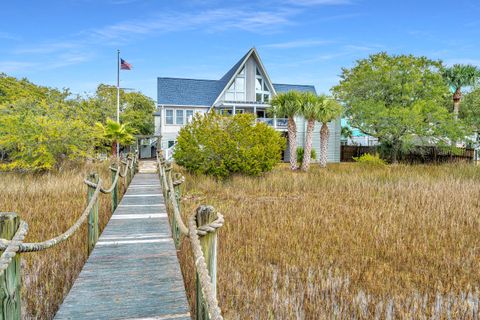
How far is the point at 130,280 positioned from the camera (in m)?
4.09

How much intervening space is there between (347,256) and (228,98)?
25.8 m

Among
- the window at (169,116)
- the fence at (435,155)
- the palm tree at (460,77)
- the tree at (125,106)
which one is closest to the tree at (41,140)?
the window at (169,116)

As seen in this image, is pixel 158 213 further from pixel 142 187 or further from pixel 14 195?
pixel 14 195

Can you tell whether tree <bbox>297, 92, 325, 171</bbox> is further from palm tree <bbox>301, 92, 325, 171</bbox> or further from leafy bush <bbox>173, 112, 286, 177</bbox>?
leafy bush <bbox>173, 112, 286, 177</bbox>

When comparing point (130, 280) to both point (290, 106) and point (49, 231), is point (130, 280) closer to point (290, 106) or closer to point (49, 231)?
point (49, 231)

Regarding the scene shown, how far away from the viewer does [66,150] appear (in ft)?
59.9

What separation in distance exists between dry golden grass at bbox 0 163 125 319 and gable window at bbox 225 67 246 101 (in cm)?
1743

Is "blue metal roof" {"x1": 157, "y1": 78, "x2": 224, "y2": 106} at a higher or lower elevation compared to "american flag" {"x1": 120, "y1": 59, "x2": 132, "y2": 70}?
lower

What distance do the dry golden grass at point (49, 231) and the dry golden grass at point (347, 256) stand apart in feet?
6.06

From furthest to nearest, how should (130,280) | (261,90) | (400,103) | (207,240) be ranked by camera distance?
(261,90) < (400,103) < (130,280) < (207,240)

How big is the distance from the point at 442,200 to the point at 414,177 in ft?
21.1

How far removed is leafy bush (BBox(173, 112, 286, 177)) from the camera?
16.6 m

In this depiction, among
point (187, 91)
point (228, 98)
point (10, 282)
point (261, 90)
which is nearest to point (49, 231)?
point (10, 282)

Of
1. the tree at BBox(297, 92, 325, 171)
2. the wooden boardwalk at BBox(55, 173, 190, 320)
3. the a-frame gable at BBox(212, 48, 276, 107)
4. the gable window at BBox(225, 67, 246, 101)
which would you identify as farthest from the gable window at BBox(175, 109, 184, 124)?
the wooden boardwalk at BBox(55, 173, 190, 320)
